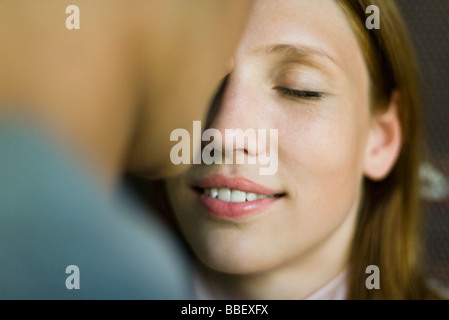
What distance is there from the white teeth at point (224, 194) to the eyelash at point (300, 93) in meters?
0.17

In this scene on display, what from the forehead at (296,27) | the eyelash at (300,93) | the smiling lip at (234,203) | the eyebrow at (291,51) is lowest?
the smiling lip at (234,203)

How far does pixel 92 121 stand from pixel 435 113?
1.82ft

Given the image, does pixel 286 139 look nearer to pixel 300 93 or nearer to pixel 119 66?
pixel 300 93

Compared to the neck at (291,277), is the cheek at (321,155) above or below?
above

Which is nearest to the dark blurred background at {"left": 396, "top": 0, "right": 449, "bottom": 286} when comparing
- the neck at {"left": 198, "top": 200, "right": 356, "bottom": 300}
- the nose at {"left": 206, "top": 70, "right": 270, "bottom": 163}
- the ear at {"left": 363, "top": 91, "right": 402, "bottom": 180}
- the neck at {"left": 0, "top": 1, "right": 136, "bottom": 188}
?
the ear at {"left": 363, "top": 91, "right": 402, "bottom": 180}

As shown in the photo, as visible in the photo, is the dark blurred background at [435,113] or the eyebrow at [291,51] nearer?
the eyebrow at [291,51]

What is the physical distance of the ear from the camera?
2.98 ft

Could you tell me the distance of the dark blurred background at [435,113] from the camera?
92 centimetres

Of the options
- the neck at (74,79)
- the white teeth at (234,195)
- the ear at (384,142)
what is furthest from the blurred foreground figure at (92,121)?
the ear at (384,142)

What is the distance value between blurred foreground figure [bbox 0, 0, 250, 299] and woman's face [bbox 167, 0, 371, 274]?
5 centimetres

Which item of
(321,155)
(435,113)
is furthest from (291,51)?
(435,113)

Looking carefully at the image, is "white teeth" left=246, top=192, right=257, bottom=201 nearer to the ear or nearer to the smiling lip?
the smiling lip

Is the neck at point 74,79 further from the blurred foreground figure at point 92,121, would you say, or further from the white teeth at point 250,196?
the white teeth at point 250,196

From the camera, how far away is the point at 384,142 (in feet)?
3.04
